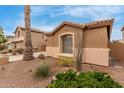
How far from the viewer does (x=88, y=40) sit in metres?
9.79

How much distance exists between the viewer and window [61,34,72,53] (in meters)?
10.7

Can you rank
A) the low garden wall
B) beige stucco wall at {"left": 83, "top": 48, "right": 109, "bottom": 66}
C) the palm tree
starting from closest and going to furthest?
1. beige stucco wall at {"left": 83, "top": 48, "right": 109, "bottom": 66}
2. the palm tree
3. the low garden wall

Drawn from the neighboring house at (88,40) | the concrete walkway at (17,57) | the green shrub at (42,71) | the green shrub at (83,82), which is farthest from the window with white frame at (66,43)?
the green shrub at (83,82)

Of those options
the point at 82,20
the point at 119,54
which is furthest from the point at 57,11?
the point at 119,54

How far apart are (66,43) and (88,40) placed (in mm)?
1699

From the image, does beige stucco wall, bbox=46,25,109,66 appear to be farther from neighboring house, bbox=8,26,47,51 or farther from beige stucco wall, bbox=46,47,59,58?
neighboring house, bbox=8,26,47,51

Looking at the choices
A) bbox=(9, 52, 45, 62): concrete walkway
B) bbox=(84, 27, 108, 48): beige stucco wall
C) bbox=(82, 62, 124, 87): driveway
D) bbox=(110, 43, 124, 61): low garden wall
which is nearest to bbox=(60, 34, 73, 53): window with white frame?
bbox=(84, 27, 108, 48): beige stucco wall

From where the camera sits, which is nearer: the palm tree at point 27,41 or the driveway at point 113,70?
the driveway at point 113,70

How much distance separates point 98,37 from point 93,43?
0.47 metres

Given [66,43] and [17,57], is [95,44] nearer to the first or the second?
[66,43]

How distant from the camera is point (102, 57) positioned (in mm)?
9156

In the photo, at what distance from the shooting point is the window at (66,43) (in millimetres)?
10680

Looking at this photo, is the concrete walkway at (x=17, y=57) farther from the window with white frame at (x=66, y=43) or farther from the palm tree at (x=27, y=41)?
the window with white frame at (x=66, y=43)

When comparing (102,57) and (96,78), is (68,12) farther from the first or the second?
Answer: (96,78)
